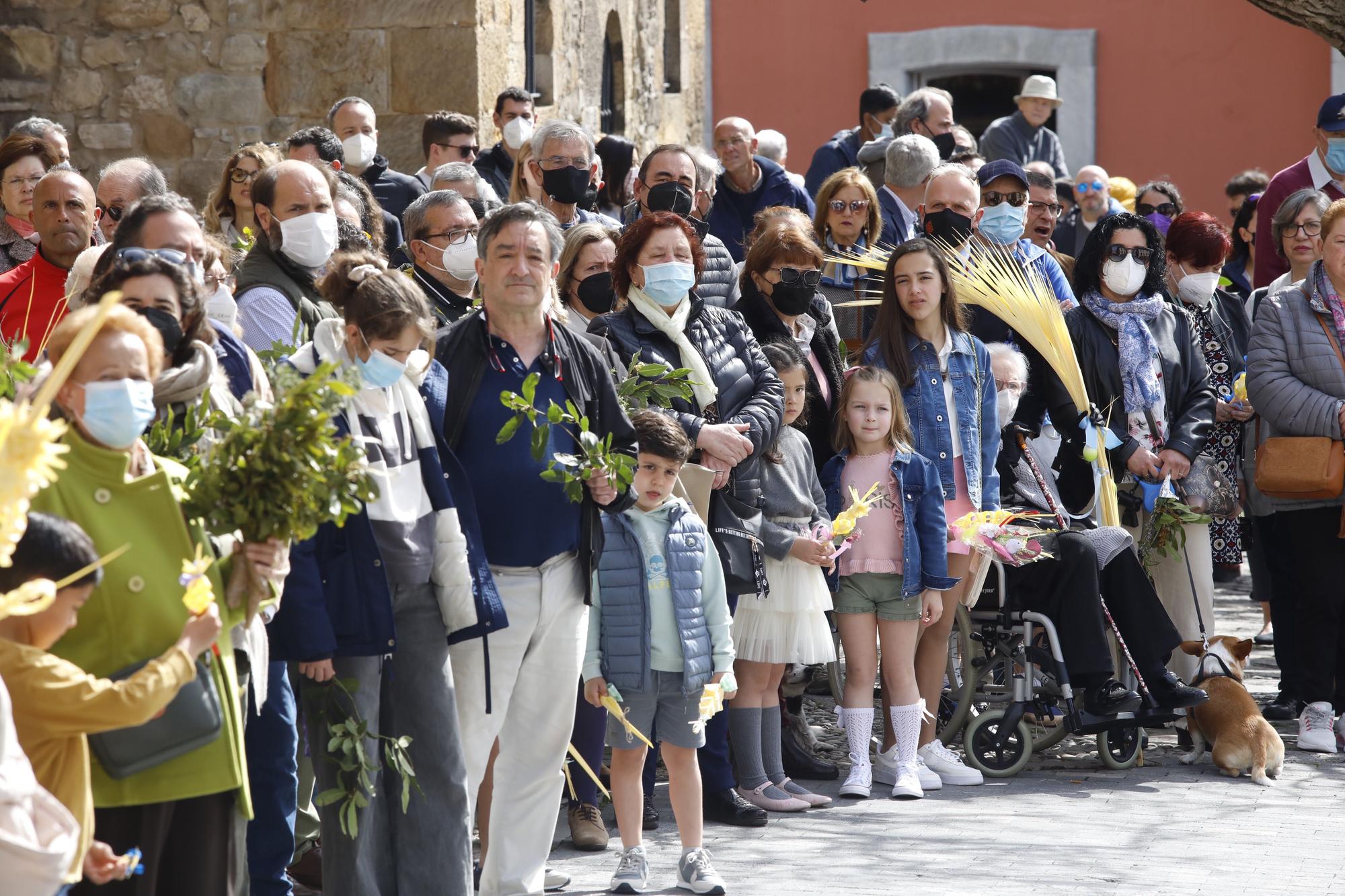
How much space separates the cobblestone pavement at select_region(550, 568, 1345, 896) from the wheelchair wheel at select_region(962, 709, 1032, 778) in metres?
0.08

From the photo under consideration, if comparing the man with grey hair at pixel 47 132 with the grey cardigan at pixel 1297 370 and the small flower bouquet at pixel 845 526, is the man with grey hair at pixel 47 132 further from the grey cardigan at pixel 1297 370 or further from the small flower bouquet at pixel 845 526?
the grey cardigan at pixel 1297 370

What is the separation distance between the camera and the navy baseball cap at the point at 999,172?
8469 millimetres

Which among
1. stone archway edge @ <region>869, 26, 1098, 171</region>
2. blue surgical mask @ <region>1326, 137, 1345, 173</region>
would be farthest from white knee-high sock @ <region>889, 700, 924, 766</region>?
stone archway edge @ <region>869, 26, 1098, 171</region>

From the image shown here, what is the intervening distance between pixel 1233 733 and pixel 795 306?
2.48 meters

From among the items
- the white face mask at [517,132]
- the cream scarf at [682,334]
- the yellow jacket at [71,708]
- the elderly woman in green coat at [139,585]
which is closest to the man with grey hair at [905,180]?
the white face mask at [517,132]

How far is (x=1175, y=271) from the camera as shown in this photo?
869cm

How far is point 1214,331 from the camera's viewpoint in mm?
8570

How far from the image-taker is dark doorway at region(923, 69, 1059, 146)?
69.1ft

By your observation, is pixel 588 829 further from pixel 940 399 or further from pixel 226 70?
pixel 226 70

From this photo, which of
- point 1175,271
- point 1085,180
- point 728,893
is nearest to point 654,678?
point 728,893

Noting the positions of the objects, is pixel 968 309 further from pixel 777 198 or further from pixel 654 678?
pixel 654 678

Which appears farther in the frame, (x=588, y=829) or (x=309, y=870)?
(x=588, y=829)

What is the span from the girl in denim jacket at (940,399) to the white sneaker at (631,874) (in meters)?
1.81

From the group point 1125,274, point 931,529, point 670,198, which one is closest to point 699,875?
point 931,529
